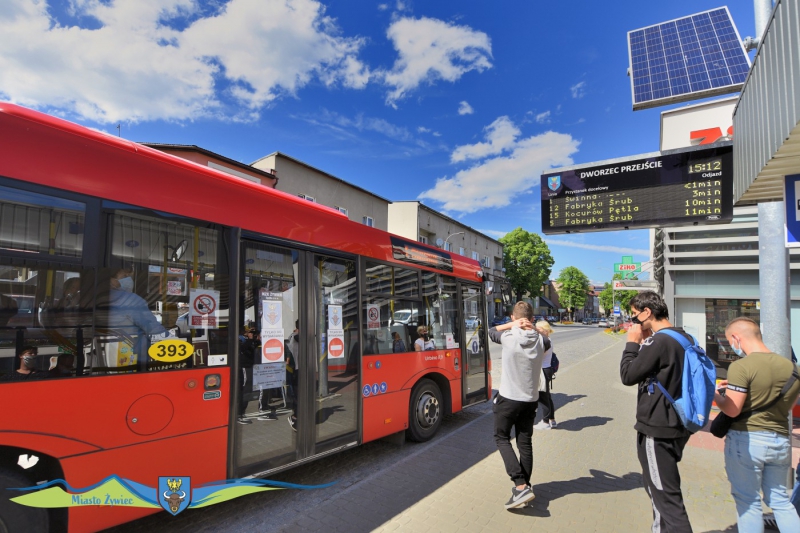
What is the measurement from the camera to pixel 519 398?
391 cm

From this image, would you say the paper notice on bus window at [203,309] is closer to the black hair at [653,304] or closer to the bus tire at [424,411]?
the bus tire at [424,411]

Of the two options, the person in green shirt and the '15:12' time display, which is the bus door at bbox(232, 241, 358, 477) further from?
the '15:12' time display

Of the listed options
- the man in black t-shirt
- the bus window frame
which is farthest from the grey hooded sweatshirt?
the bus window frame

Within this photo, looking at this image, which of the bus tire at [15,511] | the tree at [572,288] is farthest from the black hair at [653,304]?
the tree at [572,288]

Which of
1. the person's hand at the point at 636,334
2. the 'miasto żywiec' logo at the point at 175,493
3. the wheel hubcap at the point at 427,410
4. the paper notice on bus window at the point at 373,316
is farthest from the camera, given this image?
the wheel hubcap at the point at 427,410

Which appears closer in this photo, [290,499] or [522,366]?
[522,366]

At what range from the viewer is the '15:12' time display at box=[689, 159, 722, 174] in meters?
6.37

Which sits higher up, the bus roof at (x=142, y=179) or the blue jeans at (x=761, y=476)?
the bus roof at (x=142, y=179)

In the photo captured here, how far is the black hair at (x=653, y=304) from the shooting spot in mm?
3117

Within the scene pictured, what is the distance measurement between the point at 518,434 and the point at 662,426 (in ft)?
4.76

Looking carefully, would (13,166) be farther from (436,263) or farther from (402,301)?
(436,263)

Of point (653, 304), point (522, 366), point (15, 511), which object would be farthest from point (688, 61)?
point (15, 511)

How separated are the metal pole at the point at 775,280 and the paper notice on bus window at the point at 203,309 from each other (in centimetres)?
564

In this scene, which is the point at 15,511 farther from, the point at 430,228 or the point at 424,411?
the point at 430,228
